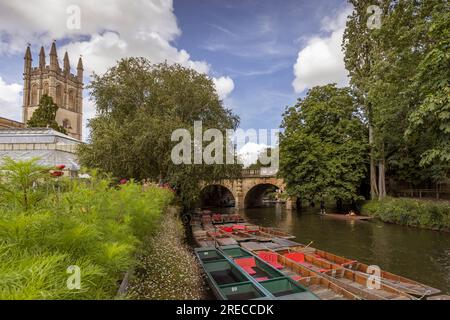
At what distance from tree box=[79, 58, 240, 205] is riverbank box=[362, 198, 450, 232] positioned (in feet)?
32.6

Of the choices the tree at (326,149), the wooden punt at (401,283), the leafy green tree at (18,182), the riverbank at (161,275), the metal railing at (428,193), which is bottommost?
the wooden punt at (401,283)

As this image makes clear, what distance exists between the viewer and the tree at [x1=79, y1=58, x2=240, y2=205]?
46.9 feet

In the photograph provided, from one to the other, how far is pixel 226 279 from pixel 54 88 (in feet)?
173

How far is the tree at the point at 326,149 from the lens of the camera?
20.4 meters

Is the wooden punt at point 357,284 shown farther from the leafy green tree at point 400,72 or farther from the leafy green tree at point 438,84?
the leafy green tree at point 400,72

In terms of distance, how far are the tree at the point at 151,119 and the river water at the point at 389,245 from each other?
6.16 metres

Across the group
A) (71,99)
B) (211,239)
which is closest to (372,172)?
(211,239)

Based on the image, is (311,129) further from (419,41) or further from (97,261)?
(97,261)

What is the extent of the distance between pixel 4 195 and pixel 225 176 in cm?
1355

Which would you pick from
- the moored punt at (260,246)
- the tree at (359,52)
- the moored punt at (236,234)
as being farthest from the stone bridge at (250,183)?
the moored punt at (260,246)

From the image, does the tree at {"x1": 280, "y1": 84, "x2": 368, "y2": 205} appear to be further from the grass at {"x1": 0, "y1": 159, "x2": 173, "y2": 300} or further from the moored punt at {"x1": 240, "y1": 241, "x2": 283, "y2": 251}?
the grass at {"x1": 0, "y1": 159, "x2": 173, "y2": 300}

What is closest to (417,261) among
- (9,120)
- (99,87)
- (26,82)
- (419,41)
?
(419,41)

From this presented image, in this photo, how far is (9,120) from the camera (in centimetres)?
3350

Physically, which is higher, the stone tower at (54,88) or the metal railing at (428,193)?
the stone tower at (54,88)
